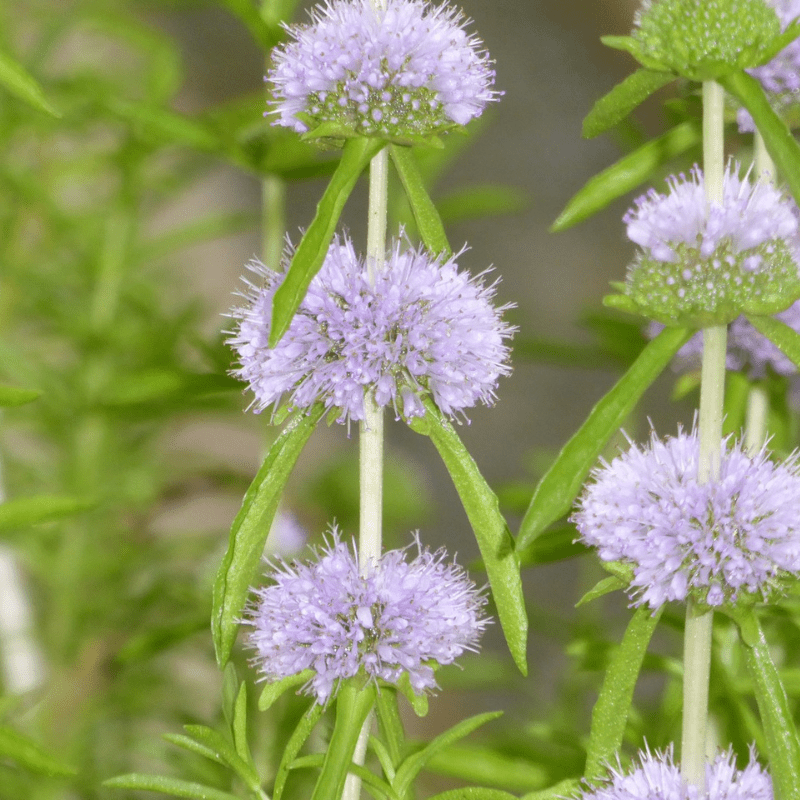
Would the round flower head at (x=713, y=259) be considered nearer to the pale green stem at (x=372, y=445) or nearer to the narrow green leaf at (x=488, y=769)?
the pale green stem at (x=372, y=445)

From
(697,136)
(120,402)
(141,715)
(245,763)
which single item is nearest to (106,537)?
(141,715)

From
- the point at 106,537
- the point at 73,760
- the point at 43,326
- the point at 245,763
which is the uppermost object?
the point at 43,326

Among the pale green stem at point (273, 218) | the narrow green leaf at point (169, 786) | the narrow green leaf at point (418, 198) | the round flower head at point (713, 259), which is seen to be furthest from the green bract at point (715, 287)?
the pale green stem at point (273, 218)

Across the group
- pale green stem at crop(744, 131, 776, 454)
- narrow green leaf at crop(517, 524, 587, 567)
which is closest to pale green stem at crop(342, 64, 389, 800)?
narrow green leaf at crop(517, 524, 587, 567)

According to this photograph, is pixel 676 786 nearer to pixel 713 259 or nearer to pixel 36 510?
pixel 713 259

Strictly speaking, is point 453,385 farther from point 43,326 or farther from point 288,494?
point 43,326

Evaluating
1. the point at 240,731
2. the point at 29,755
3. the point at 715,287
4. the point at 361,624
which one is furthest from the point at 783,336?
the point at 29,755

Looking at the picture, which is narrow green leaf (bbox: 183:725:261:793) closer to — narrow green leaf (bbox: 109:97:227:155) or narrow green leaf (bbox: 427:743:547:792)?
narrow green leaf (bbox: 427:743:547:792)
